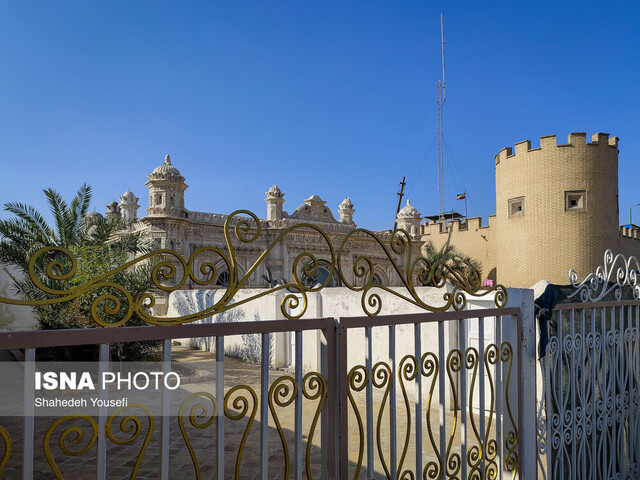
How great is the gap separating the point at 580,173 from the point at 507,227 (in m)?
3.67

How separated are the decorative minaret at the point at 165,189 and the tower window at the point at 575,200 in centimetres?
1550

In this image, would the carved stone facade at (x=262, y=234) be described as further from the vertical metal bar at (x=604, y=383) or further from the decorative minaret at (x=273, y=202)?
the vertical metal bar at (x=604, y=383)

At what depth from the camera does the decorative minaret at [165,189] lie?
1622 centimetres

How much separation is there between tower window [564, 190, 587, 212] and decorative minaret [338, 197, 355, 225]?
9475mm

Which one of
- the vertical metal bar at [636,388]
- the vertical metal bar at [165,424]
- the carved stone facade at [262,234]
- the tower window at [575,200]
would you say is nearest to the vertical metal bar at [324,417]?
the vertical metal bar at [165,424]

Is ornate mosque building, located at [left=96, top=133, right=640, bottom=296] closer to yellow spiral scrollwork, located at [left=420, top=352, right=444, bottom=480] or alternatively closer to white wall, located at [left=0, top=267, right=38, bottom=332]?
white wall, located at [left=0, top=267, right=38, bottom=332]

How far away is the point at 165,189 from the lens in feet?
53.6

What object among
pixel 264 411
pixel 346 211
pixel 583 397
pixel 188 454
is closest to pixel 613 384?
pixel 583 397

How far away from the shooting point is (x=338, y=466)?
190cm

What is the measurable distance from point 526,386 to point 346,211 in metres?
20.5

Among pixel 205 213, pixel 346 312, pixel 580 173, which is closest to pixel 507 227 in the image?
pixel 580 173

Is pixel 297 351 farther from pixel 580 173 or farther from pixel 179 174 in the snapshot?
pixel 580 173

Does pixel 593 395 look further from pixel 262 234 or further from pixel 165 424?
pixel 262 234

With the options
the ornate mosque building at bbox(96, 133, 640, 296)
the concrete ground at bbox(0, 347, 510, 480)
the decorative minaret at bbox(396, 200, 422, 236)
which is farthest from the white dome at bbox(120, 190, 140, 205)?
the concrete ground at bbox(0, 347, 510, 480)
